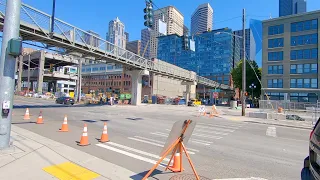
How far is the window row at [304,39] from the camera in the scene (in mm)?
48050

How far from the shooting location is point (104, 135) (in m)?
8.48

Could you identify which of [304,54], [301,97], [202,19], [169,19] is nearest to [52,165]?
[169,19]

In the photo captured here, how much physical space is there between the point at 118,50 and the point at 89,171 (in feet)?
99.0

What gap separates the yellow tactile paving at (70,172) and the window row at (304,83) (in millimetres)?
55400

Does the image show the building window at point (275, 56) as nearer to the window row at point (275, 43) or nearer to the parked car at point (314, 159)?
the window row at point (275, 43)

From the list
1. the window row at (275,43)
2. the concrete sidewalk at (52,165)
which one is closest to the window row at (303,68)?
the window row at (275,43)

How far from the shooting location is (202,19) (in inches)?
933

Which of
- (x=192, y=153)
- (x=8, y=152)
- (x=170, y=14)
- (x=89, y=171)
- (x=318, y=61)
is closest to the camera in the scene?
(x=89, y=171)

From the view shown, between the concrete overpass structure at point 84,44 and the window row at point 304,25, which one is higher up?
the window row at point 304,25

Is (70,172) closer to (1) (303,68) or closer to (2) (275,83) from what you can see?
(2) (275,83)

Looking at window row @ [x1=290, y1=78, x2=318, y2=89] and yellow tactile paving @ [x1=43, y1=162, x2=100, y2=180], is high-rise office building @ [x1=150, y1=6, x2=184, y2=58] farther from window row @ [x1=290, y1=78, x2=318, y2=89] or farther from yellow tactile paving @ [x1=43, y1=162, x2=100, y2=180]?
window row @ [x1=290, y1=78, x2=318, y2=89]

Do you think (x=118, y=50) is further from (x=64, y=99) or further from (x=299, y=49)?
(x=299, y=49)

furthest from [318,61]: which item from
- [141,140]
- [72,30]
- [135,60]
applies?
[141,140]

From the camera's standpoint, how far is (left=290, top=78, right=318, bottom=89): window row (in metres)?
47.6
